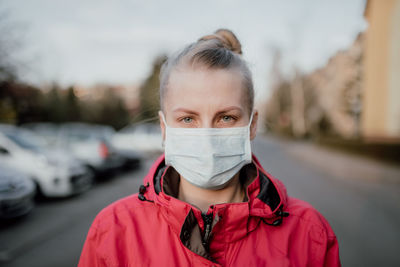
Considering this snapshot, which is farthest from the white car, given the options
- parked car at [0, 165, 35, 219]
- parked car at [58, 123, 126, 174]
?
parked car at [58, 123, 126, 174]

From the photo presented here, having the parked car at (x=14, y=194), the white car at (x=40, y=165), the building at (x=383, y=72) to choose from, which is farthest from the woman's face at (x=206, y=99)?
the building at (x=383, y=72)

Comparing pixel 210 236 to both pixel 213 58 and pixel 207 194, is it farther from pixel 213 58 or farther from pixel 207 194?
pixel 213 58

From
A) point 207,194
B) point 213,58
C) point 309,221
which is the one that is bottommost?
point 309,221

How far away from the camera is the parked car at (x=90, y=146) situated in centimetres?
891

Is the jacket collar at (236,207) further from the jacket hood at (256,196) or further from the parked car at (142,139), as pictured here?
the parked car at (142,139)

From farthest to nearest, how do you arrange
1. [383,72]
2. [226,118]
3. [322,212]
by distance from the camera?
[383,72], [322,212], [226,118]

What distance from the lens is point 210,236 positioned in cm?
137

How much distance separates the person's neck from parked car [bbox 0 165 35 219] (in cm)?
471

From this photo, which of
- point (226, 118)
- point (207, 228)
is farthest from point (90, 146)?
point (207, 228)

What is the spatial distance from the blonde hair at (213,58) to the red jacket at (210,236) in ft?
2.13

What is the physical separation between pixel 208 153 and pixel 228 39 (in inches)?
30.3

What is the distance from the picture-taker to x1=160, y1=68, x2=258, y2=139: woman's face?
4.82 feet

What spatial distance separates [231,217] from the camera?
53.0 inches

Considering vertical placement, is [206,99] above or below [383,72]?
above
